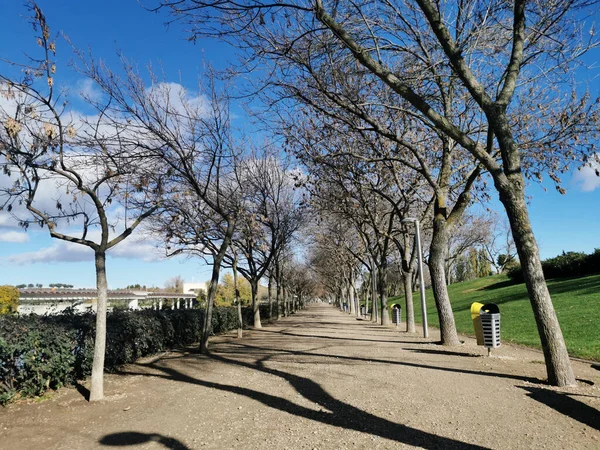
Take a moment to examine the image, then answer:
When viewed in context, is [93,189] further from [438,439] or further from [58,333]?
[438,439]

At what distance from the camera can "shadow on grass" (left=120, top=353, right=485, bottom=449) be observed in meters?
4.61

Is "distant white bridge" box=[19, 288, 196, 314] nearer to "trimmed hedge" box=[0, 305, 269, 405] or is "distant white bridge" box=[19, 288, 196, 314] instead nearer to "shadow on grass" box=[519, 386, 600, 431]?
"trimmed hedge" box=[0, 305, 269, 405]

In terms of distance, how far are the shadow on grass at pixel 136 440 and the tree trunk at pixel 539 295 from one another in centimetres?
530

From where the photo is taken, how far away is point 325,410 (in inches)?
232

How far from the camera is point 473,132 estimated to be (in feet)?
42.7

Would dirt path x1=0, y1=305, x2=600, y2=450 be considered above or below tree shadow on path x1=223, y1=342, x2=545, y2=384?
below

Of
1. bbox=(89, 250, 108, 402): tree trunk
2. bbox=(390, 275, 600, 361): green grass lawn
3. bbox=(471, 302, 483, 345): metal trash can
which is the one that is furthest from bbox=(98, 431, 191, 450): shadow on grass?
bbox=(390, 275, 600, 361): green grass lawn

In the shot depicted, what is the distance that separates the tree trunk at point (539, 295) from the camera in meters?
6.46

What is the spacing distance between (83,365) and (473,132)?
11.7 m

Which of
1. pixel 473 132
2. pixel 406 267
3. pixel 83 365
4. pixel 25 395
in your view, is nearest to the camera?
pixel 25 395

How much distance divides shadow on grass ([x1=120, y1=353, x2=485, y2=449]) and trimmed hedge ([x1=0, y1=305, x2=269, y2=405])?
5.29ft

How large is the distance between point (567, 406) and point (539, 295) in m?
1.65

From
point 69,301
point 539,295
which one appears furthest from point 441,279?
point 69,301

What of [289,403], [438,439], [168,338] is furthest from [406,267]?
[438,439]
